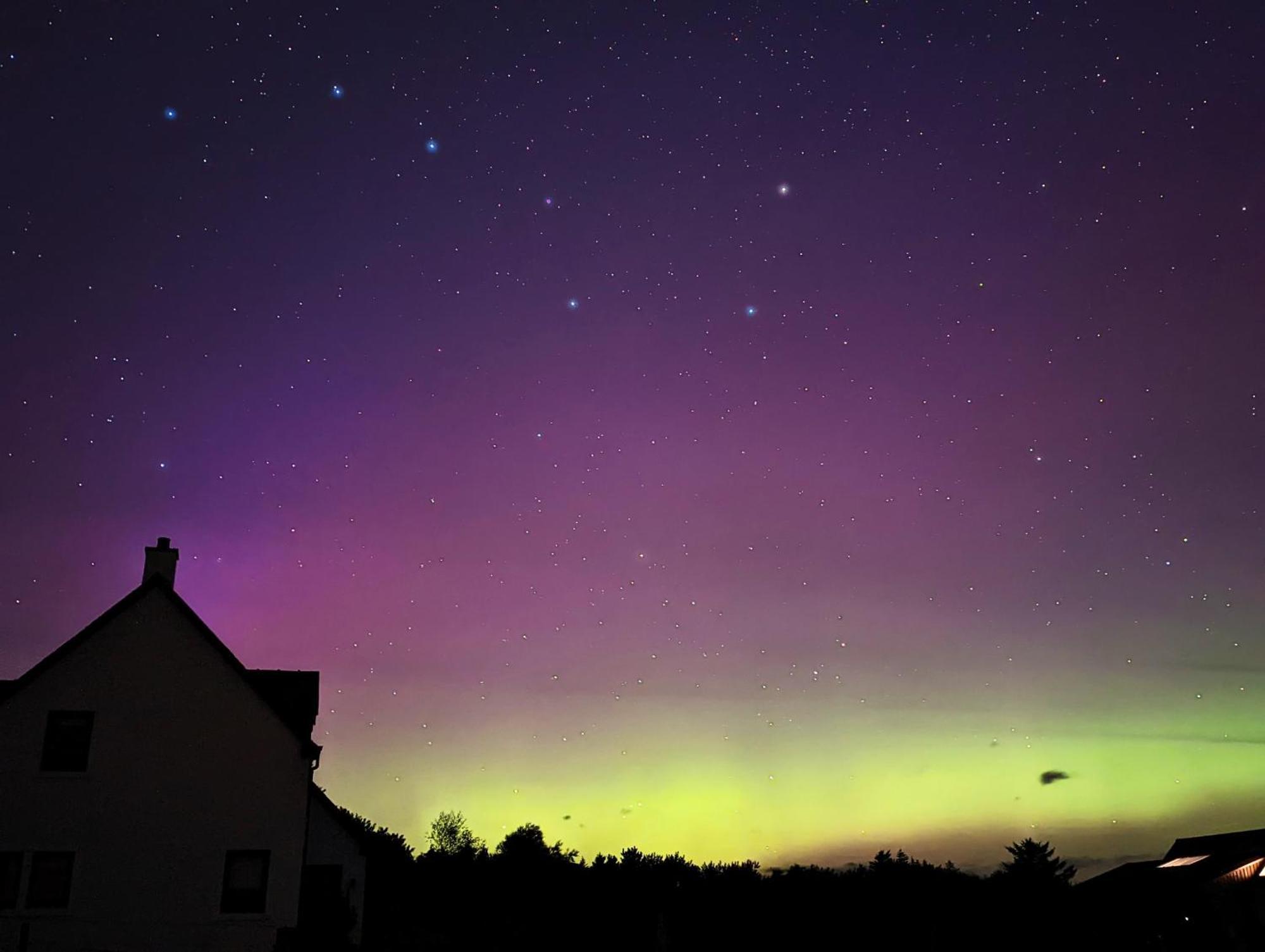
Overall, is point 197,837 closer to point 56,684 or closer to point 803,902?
point 56,684

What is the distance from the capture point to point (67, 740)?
2516 centimetres

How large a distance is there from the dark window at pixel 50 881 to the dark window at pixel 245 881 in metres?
3.49

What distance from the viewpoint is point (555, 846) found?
3196 inches

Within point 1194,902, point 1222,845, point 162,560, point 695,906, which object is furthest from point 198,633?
point 1222,845

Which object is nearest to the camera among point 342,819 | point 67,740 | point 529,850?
point 67,740

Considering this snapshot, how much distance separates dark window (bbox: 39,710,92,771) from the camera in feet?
81.7

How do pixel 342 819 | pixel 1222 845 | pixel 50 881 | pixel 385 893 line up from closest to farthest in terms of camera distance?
pixel 50 881 → pixel 342 819 → pixel 1222 845 → pixel 385 893

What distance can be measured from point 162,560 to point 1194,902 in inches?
1503

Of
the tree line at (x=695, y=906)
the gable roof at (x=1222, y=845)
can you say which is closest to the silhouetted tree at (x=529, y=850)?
the tree line at (x=695, y=906)

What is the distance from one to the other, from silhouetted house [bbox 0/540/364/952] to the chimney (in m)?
0.70

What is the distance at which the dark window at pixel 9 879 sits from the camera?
23641 mm

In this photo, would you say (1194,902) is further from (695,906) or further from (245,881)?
(245,881)

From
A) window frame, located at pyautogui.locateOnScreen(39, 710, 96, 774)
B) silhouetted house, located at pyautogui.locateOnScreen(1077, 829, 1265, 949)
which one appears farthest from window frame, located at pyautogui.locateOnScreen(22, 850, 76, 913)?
silhouetted house, located at pyautogui.locateOnScreen(1077, 829, 1265, 949)

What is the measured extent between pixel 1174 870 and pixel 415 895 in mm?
39722
